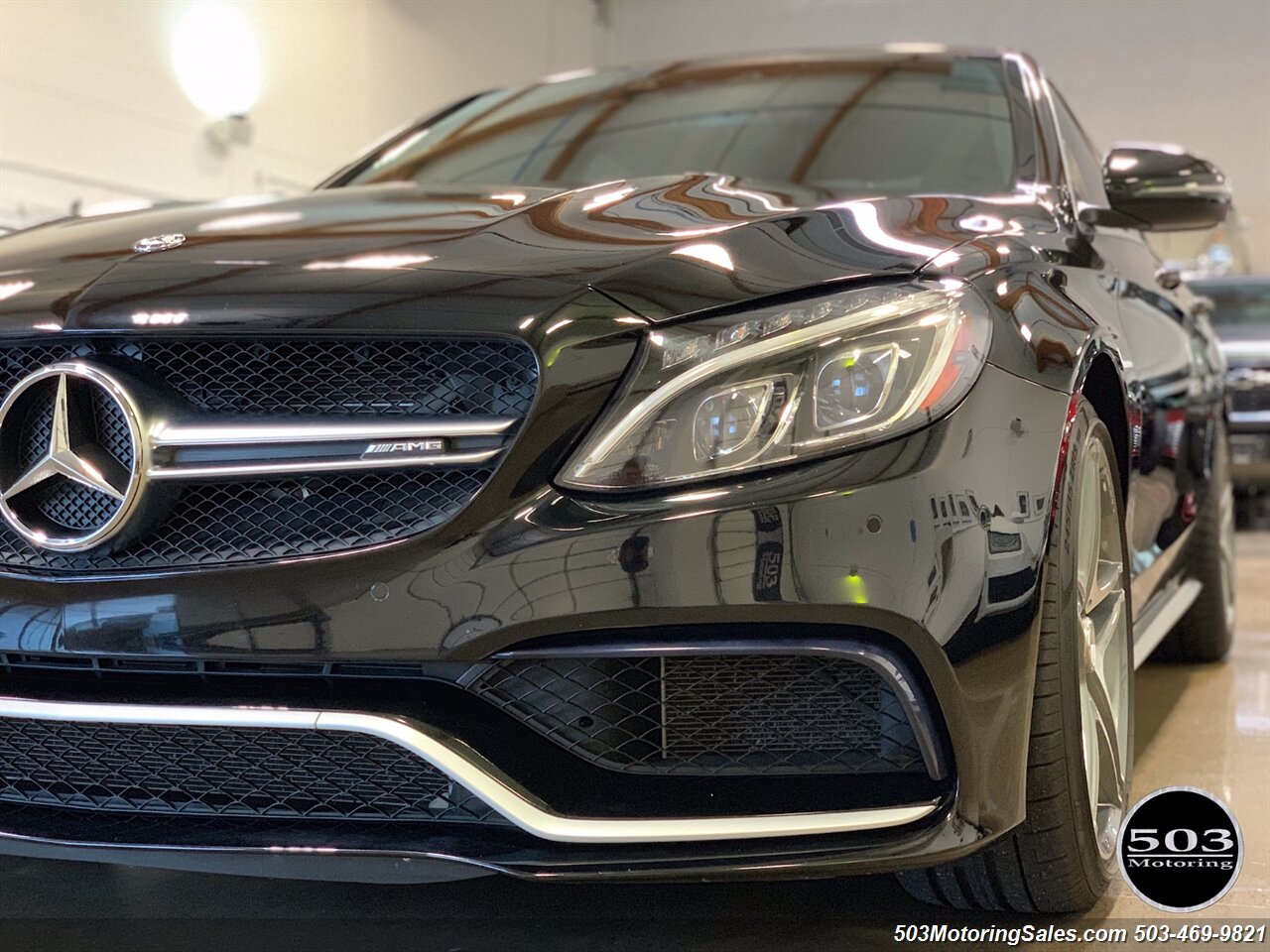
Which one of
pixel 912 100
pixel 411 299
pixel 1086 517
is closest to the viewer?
pixel 411 299

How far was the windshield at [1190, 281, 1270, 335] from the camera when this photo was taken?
6852 mm

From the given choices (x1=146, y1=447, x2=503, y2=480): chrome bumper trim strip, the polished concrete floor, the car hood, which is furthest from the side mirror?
(x1=146, y1=447, x2=503, y2=480): chrome bumper trim strip

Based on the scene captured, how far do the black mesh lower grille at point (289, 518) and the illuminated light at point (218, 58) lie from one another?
1.55 metres

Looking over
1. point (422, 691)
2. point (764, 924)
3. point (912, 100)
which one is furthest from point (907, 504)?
point (912, 100)

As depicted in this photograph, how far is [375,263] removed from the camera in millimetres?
1405

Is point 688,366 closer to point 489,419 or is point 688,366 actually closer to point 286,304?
point 489,419

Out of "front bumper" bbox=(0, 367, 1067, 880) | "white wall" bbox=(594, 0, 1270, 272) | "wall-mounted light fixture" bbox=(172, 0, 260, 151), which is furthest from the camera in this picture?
"wall-mounted light fixture" bbox=(172, 0, 260, 151)

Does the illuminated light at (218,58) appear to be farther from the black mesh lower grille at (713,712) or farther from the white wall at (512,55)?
the black mesh lower grille at (713,712)

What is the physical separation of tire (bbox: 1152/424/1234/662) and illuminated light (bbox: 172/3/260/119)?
2.01 meters

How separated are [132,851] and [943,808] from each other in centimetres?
73

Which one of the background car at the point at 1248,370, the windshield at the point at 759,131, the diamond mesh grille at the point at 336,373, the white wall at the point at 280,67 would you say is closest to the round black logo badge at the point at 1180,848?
→ the diamond mesh grille at the point at 336,373

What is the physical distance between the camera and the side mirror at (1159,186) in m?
2.19

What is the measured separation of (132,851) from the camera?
1.32 metres

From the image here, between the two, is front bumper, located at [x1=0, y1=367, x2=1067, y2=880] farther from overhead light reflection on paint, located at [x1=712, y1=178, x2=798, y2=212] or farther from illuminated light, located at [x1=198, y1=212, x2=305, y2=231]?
illuminated light, located at [x1=198, y1=212, x2=305, y2=231]
